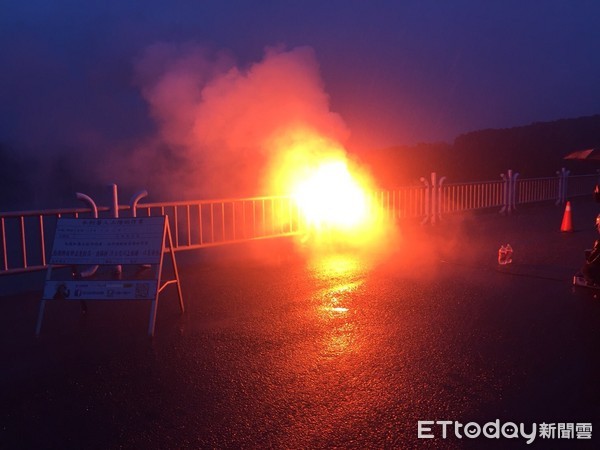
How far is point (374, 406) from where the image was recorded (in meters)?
3.61

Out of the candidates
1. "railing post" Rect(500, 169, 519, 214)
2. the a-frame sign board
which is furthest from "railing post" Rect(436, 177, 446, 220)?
the a-frame sign board

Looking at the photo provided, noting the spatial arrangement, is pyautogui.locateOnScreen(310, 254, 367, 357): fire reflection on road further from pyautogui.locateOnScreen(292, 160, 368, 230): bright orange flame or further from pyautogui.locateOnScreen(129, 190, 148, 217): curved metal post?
pyautogui.locateOnScreen(129, 190, 148, 217): curved metal post

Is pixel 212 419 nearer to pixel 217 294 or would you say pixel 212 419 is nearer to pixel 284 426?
pixel 284 426

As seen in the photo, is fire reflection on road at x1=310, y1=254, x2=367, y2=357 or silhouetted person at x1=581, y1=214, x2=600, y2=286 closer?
fire reflection on road at x1=310, y1=254, x2=367, y2=357

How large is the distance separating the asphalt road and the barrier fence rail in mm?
1183

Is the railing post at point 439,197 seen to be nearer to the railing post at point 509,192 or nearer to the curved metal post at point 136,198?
the railing post at point 509,192

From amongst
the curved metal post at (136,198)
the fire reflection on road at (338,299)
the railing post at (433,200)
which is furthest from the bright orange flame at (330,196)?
the curved metal post at (136,198)

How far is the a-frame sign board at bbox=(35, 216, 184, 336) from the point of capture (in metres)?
5.39

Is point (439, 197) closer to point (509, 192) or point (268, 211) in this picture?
point (509, 192)

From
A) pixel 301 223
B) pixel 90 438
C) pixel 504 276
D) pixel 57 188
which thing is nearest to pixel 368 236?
pixel 301 223

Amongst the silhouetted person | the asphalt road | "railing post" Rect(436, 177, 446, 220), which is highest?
"railing post" Rect(436, 177, 446, 220)

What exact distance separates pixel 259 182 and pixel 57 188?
1251 centimetres

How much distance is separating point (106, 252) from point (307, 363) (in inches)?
103

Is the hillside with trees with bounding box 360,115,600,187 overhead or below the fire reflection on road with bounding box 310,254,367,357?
overhead
